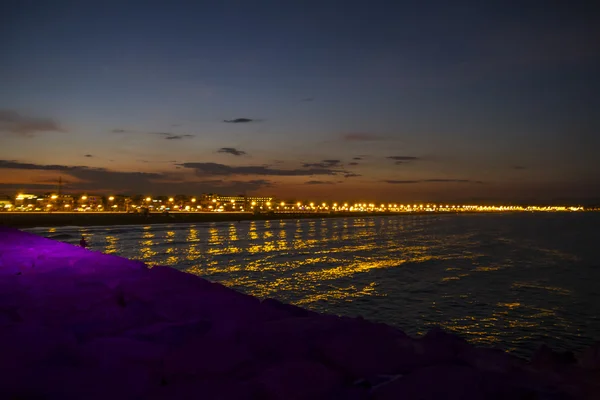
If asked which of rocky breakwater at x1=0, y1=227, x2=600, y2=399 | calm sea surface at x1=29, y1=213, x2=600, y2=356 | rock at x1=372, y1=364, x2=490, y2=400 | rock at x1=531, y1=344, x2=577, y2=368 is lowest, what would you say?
calm sea surface at x1=29, y1=213, x2=600, y2=356

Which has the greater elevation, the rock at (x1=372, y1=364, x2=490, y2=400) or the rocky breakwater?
the rock at (x1=372, y1=364, x2=490, y2=400)

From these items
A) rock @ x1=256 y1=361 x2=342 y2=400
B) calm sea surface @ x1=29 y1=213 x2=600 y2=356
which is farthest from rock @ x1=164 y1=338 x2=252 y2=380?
calm sea surface @ x1=29 y1=213 x2=600 y2=356

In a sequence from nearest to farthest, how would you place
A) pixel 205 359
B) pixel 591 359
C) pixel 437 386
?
pixel 437 386
pixel 205 359
pixel 591 359

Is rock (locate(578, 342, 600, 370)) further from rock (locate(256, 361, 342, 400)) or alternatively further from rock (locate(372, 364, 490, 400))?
rock (locate(256, 361, 342, 400))

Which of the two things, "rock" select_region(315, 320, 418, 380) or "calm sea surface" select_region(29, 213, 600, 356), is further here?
"calm sea surface" select_region(29, 213, 600, 356)

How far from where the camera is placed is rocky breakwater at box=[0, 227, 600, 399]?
153 inches

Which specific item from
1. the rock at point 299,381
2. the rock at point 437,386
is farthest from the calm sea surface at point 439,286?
the rock at point 299,381

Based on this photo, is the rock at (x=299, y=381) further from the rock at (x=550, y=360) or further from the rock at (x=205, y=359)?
the rock at (x=550, y=360)

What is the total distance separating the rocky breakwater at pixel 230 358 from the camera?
388 cm

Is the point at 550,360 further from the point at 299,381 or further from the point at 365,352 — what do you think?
the point at 299,381

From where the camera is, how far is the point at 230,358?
4680 millimetres

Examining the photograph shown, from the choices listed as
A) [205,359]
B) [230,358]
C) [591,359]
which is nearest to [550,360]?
[591,359]

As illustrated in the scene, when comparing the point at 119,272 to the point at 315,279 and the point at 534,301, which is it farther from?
the point at 534,301

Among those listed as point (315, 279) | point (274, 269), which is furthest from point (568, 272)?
point (274, 269)
